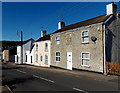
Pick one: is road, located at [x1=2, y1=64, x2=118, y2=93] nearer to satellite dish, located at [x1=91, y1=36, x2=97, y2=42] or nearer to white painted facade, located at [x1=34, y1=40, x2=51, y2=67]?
satellite dish, located at [x1=91, y1=36, x2=97, y2=42]

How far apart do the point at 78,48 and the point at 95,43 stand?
2918 mm

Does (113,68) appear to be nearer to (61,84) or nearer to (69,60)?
(61,84)

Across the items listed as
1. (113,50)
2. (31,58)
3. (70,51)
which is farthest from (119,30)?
(31,58)

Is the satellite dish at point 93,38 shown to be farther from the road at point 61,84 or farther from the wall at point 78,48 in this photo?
the road at point 61,84

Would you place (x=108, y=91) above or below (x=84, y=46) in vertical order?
below

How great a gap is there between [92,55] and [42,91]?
9.37 metres

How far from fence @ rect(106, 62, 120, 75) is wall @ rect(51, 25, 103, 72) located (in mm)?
801

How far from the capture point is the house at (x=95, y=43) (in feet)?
51.3

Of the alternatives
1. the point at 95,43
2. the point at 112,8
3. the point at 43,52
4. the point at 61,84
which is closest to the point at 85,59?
the point at 95,43

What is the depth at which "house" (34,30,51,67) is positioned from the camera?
26487mm

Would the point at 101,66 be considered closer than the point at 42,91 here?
No

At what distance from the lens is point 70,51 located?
2016 centimetres

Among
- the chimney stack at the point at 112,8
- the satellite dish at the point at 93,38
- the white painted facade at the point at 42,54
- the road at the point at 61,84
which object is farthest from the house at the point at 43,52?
the road at the point at 61,84

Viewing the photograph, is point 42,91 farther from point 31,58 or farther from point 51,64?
point 31,58
